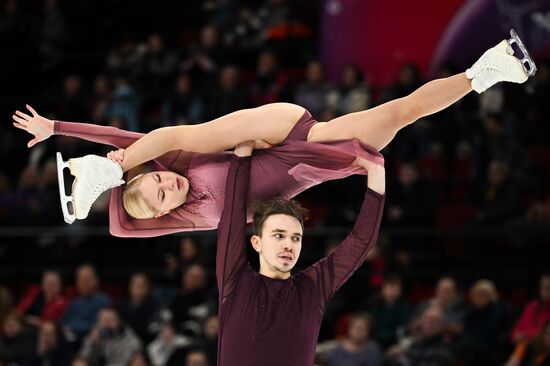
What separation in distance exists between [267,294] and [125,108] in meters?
6.98

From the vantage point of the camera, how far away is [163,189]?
16.2ft

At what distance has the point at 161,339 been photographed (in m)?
9.03

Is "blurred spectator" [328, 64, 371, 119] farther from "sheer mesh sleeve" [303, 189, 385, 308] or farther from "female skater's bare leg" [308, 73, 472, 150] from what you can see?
"sheer mesh sleeve" [303, 189, 385, 308]

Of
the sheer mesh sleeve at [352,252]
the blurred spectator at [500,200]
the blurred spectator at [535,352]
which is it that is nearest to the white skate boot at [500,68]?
the sheer mesh sleeve at [352,252]

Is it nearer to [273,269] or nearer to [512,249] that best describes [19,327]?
[512,249]

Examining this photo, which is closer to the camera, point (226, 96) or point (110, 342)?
point (110, 342)

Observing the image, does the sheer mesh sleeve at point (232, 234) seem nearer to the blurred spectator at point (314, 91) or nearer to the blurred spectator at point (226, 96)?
the blurred spectator at point (314, 91)

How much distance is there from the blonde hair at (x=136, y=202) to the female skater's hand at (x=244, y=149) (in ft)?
1.56

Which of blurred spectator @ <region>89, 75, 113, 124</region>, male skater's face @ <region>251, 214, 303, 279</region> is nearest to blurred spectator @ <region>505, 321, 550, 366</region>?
male skater's face @ <region>251, 214, 303, 279</region>

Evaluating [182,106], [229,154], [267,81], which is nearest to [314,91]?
[267,81]

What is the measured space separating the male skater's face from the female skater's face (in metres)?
0.56

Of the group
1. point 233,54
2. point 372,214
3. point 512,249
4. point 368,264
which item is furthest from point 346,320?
point 372,214

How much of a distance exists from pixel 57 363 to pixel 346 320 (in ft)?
7.81

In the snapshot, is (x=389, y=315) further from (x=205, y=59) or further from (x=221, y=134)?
(x=221, y=134)
